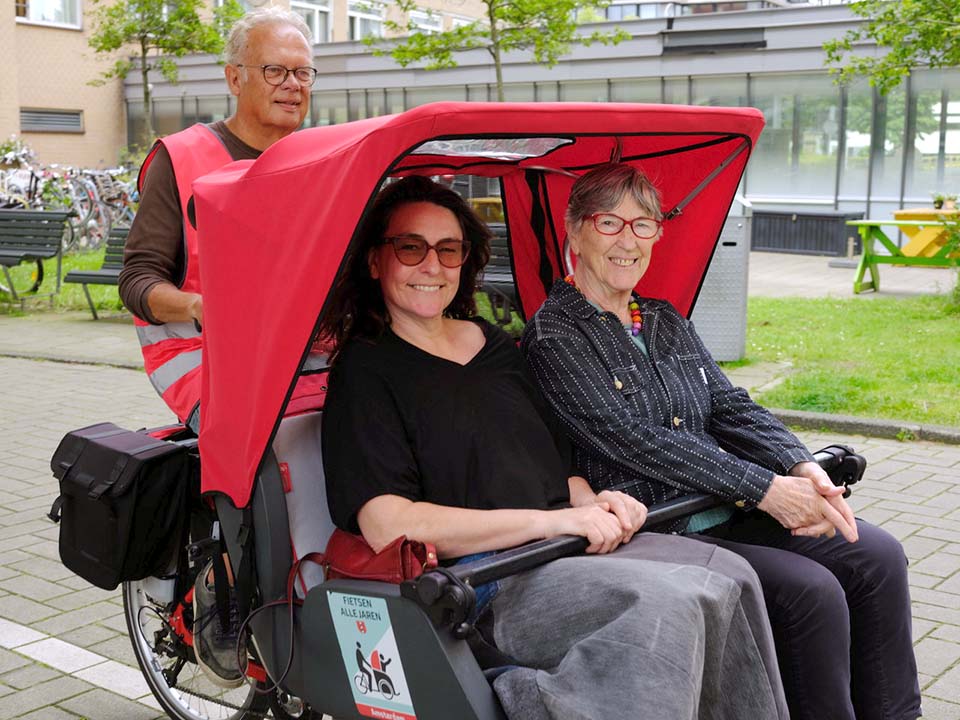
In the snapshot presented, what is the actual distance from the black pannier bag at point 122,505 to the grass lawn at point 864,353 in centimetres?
543

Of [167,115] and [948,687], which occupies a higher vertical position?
[167,115]

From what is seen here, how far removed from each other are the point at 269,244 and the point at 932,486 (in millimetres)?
4634

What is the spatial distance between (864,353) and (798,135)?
13.4 meters

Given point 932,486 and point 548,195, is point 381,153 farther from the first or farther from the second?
point 932,486

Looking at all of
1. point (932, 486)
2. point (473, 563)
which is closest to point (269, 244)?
point (473, 563)

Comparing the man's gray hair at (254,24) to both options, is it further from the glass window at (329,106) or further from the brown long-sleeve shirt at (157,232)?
the glass window at (329,106)

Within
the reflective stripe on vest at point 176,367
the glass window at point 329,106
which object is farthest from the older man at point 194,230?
the glass window at point 329,106

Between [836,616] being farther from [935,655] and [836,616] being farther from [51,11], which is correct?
[51,11]

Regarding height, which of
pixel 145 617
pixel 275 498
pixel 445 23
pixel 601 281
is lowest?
pixel 145 617

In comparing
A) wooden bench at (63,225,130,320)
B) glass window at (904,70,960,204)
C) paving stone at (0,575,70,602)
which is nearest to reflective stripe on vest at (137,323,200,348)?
paving stone at (0,575,70,602)

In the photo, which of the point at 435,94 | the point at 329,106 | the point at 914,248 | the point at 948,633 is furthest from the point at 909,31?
the point at 329,106

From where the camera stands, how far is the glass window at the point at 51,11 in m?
32.3

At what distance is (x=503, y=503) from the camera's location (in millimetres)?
2910

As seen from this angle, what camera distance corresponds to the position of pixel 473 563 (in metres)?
2.54
